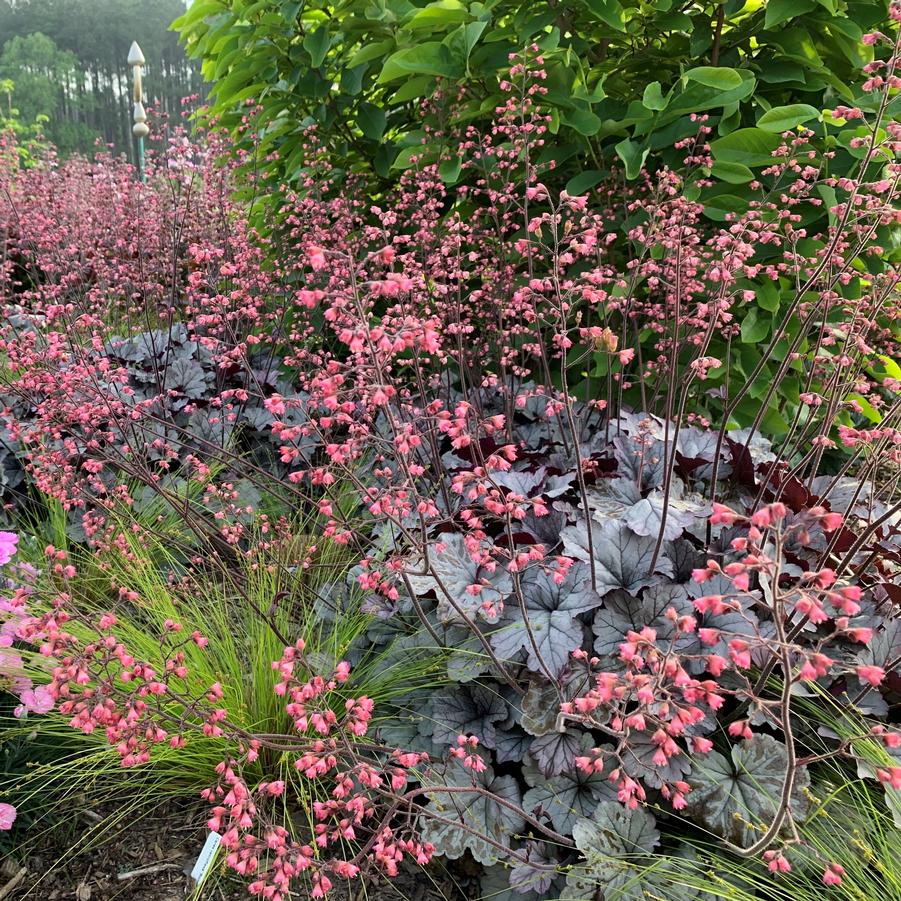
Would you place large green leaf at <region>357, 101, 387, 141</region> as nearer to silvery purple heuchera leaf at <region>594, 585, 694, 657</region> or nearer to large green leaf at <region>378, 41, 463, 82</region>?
large green leaf at <region>378, 41, 463, 82</region>

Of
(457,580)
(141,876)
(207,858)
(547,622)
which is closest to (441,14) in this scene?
(457,580)

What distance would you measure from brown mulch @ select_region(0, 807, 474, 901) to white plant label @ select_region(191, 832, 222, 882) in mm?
240

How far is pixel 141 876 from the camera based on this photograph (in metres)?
1.94

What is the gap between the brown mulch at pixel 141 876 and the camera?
1882 mm

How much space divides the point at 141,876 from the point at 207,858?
0.50 meters

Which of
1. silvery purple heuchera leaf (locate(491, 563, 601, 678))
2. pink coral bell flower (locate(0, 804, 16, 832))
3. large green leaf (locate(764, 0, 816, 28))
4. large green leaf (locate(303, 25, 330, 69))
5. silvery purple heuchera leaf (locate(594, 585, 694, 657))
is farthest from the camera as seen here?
large green leaf (locate(303, 25, 330, 69))

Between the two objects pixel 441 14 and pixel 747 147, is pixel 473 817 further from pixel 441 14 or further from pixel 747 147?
pixel 441 14

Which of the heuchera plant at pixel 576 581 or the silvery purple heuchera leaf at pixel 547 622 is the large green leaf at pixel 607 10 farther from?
the silvery purple heuchera leaf at pixel 547 622

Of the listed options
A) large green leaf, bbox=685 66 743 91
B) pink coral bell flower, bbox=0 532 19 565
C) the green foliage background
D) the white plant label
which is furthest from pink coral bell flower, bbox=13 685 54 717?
large green leaf, bbox=685 66 743 91

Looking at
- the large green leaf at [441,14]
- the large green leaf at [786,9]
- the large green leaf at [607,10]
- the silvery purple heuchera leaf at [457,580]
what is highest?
the large green leaf at [786,9]

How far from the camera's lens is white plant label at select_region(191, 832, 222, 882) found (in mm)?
1591

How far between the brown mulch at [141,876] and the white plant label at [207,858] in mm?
240

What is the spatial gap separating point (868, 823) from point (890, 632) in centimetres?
51

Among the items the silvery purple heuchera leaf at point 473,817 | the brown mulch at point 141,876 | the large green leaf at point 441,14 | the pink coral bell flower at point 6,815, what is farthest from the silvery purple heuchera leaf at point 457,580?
the large green leaf at point 441,14
